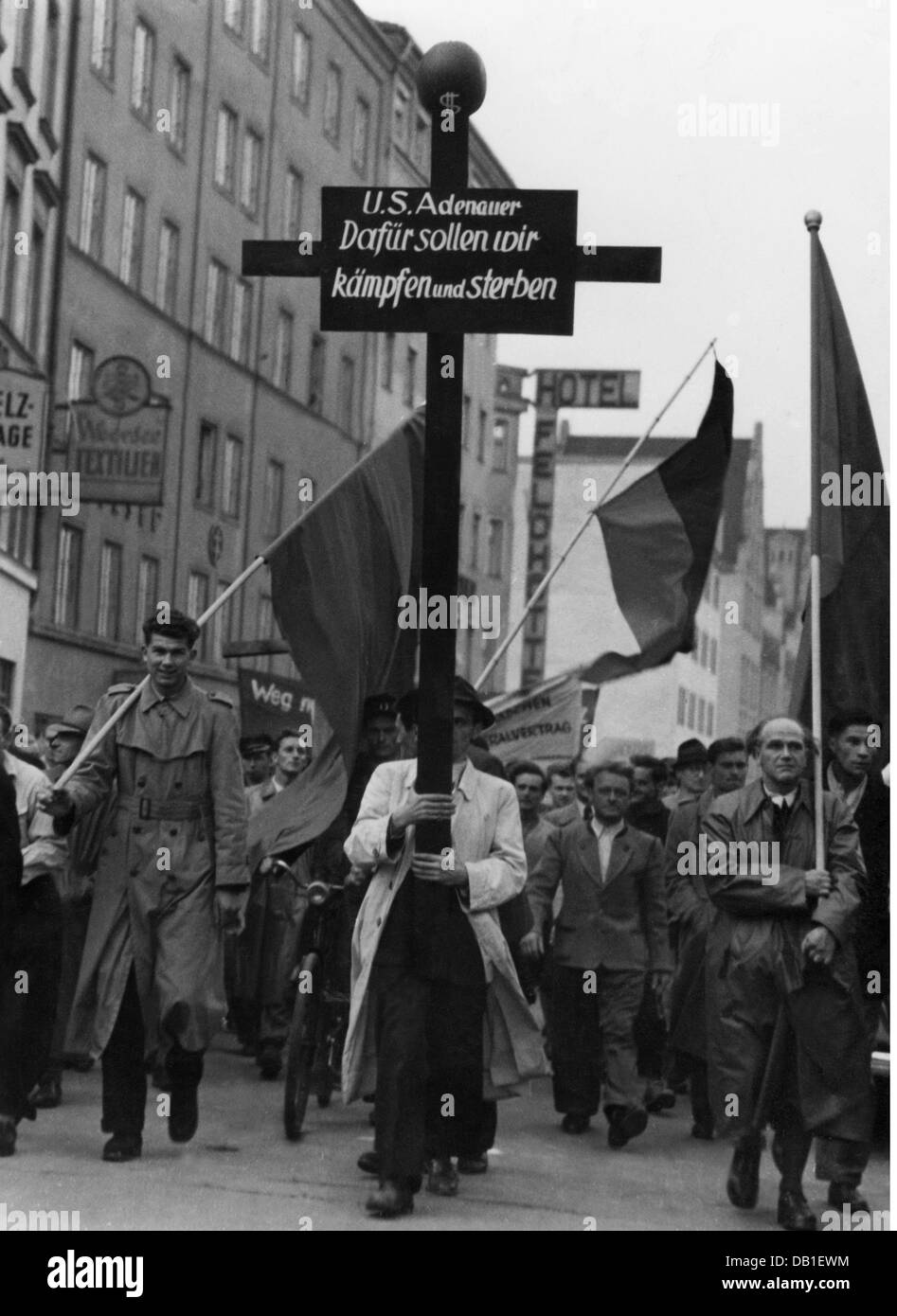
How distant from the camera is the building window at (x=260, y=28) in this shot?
43.8 ft

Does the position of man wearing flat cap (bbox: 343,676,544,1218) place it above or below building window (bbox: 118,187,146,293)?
below

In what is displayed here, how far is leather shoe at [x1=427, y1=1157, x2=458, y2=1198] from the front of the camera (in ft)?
27.2

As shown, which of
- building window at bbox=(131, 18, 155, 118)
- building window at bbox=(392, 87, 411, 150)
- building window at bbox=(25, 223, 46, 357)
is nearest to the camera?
building window at bbox=(392, 87, 411, 150)

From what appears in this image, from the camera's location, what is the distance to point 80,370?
17.7m

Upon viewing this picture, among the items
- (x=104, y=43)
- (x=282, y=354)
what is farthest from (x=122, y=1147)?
(x=104, y=43)

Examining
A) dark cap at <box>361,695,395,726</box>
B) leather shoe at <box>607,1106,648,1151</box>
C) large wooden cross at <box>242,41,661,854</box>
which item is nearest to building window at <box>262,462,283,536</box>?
dark cap at <box>361,695,395,726</box>

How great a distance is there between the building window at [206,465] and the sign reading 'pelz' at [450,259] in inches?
350

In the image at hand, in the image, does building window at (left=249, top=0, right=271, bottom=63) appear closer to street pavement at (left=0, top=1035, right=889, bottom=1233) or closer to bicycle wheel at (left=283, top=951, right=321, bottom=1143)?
bicycle wheel at (left=283, top=951, right=321, bottom=1143)

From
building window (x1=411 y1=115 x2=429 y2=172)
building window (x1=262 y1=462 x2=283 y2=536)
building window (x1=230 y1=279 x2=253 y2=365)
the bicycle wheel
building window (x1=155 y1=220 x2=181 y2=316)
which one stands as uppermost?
building window (x1=155 y1=220 x2=181 y2=316)

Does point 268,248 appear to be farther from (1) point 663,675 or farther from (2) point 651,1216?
(1) point 663,675

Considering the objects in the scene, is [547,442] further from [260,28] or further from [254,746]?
[254,746]

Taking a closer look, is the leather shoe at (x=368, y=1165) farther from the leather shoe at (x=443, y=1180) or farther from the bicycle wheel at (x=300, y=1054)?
the bicycle wheel at (x=300, y=1054)

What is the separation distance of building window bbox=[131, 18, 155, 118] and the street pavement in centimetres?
626
